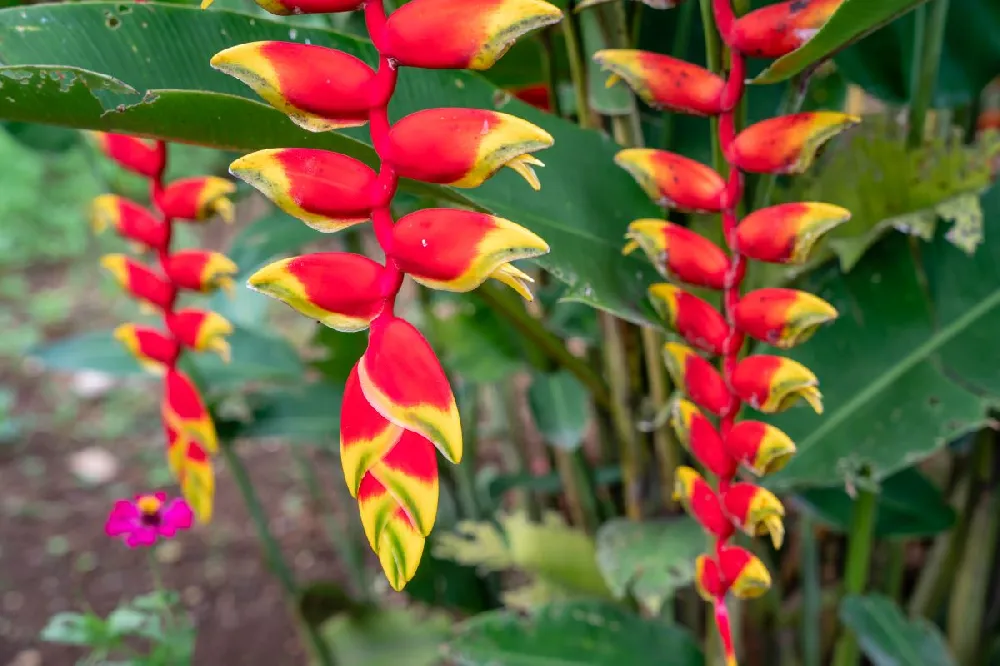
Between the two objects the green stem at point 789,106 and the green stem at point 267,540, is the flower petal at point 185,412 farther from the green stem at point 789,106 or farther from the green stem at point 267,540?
the green stem at point 789,106

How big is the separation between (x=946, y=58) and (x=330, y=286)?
0.56m

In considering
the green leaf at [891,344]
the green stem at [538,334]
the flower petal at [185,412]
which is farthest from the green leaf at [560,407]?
the flower petal at [185,412]

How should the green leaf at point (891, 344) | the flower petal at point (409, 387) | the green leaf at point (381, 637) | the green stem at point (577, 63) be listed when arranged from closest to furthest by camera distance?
1. the flower petal at point (409, 387)
2. the green stem at point (577, 63)
3. the green leaf at point (891, 344)
4. the green leaf at point (381, 637)

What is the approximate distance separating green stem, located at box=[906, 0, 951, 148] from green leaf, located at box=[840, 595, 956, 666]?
361mm

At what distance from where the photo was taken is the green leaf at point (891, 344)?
578 millimetres

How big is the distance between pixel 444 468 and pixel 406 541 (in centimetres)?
69

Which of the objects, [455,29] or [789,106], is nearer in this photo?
[455,29]

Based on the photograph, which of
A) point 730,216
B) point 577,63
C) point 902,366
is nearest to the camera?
point 730,216

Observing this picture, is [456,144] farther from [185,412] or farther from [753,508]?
[185,412]

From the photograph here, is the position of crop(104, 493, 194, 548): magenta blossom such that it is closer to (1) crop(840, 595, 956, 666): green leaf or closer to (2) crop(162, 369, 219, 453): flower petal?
(2) crop(162, 369, 219, 453): flower petal

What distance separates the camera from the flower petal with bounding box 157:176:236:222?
1.69ft

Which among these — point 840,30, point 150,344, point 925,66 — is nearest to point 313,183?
point 840,30

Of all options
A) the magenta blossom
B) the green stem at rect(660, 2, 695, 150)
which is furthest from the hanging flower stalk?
the magenta blossom

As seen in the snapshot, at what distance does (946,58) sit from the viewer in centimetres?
64
